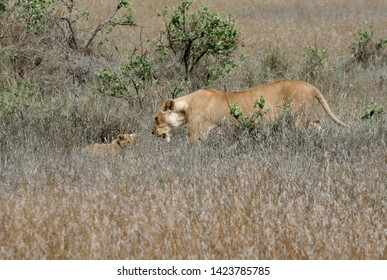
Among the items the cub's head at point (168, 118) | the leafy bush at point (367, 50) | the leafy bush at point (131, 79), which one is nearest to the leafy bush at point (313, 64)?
the leafy bush at point (367, 50)

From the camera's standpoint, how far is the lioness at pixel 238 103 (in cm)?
844

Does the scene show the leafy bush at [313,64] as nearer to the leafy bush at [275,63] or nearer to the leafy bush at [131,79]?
the leafy bush at [275,63]

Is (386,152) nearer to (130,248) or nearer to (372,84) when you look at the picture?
(130,248)

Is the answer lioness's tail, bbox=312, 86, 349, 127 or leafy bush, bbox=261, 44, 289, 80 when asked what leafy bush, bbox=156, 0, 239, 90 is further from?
lioness's tail, bbox=312, 86, 349, 127

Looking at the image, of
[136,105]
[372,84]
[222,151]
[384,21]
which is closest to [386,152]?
[222,151]

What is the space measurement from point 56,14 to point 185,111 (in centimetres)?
535

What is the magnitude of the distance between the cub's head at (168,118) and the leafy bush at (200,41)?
2.27m

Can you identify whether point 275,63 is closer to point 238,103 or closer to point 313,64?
point 313,64

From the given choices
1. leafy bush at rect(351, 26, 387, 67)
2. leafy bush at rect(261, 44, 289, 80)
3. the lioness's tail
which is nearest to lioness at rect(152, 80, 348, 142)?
the lioness's tail

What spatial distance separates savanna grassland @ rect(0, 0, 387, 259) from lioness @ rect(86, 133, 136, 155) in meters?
0.17

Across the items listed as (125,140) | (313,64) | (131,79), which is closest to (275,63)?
(313,64)

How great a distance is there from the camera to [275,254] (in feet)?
14.8

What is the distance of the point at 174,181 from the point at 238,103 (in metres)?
2.86

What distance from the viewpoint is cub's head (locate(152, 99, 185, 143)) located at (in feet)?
28.3
